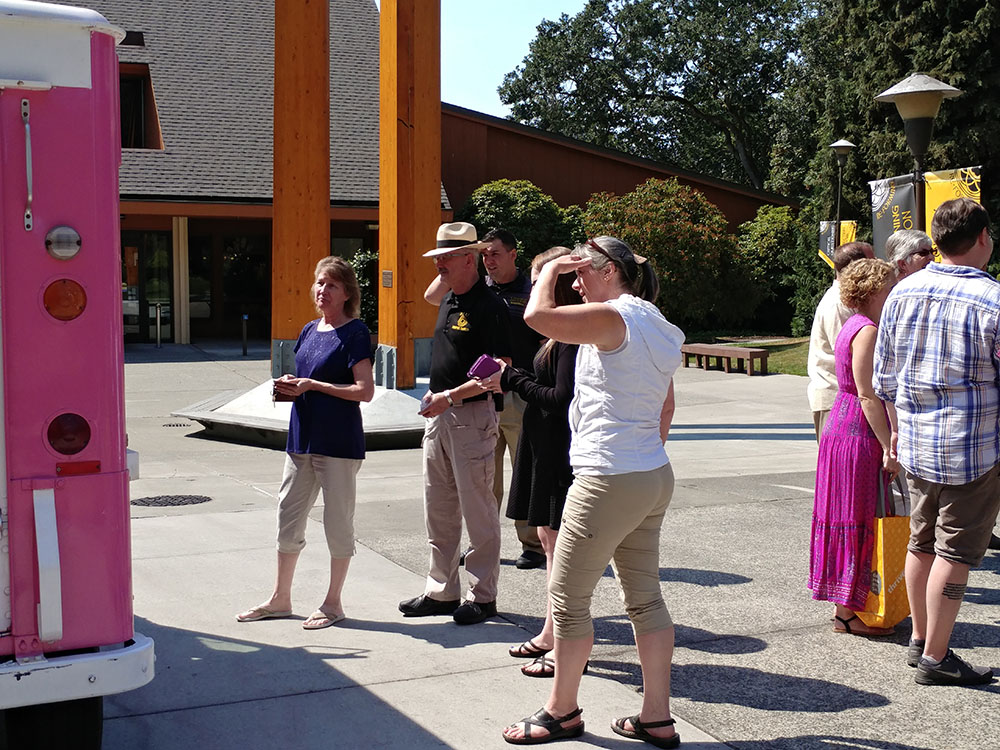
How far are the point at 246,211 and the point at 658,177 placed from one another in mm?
11360

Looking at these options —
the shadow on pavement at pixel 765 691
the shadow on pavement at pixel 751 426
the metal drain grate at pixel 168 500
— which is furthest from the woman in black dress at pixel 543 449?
the shadow on pavement at pixel 751 426

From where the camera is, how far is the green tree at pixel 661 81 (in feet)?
156

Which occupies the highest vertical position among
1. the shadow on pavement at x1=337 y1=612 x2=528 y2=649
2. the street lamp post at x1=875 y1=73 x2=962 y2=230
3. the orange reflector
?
the street lamp post at x1=875 y1=73 x2=962 y2=230

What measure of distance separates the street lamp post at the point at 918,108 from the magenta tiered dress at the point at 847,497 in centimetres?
504

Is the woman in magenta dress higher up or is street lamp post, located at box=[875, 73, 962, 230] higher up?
street lamp post, located at box=[875, 73, 962, 230]

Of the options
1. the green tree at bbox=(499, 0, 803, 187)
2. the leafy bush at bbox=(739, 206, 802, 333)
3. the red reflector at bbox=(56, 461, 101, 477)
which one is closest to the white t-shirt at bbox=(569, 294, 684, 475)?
the red reflector at bbox=(56, 461, 101, 477)

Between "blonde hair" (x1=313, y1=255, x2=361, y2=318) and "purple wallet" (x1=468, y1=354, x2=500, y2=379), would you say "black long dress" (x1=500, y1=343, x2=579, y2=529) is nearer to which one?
"purple wallet" (x1=468, y1=354, x2=500, y2=379)

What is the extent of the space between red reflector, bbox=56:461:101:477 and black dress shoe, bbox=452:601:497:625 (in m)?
2.58

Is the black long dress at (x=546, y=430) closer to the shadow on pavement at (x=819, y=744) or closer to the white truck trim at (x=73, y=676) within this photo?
the shadow on pavement at (x=819, y=744)

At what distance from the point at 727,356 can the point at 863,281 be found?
51.2 ft

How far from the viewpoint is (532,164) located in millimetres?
30938

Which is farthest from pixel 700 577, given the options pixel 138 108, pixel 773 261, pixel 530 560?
pixel 138 108

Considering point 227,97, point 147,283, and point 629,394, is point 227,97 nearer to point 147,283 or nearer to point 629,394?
point 147,283

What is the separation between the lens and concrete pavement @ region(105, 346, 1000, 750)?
4.39m
